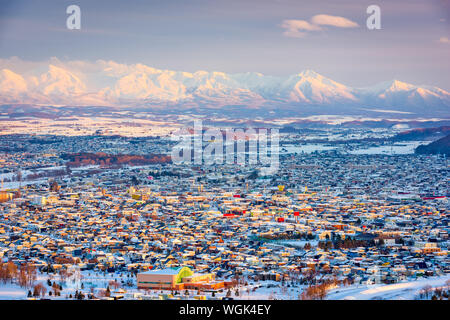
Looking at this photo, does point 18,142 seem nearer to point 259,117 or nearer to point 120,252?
point 259,117

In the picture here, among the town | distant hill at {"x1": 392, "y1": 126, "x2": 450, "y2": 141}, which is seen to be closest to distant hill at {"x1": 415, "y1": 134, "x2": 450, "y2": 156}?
the town

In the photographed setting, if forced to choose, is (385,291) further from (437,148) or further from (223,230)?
(437,148)

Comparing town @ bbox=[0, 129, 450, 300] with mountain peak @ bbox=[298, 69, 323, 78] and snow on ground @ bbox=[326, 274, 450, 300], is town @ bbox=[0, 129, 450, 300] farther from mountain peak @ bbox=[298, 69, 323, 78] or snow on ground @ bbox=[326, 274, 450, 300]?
mountain peak @ bbox=[298, 69, 323, 78]

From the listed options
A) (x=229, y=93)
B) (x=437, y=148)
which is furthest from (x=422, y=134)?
(x=229, y=93)

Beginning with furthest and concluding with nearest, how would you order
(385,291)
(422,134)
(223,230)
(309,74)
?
(309,74) → (422,134) → (223,230) → (385,291)

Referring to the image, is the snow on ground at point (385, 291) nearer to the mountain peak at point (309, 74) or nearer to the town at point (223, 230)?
the town at point (223, 230)
